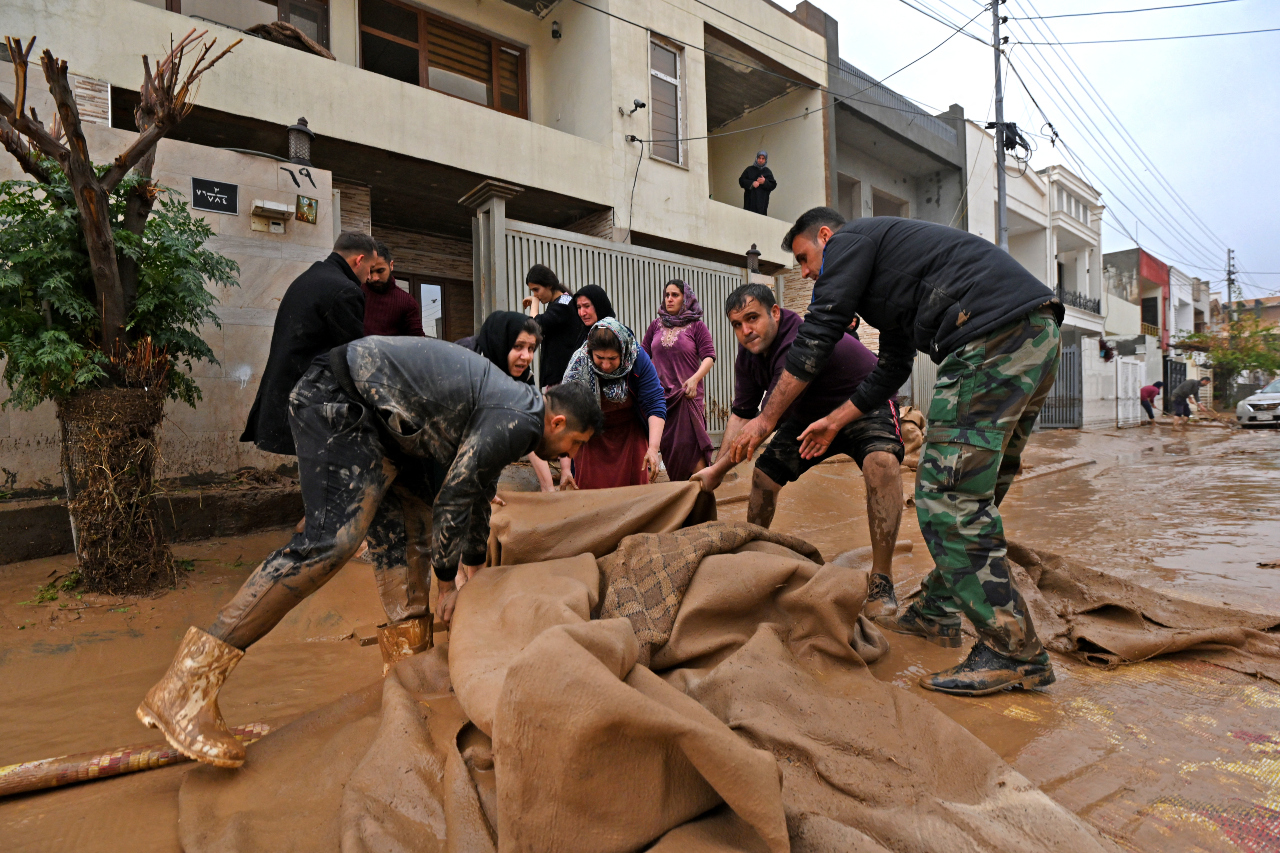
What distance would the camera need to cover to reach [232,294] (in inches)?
183

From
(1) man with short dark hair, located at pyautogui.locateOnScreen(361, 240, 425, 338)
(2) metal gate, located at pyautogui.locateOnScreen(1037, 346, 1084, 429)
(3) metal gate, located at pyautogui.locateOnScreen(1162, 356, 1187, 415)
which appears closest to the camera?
(1) man with short dark hair, located at pyautogui.locateOnScreen(361, 240, 425, 338)

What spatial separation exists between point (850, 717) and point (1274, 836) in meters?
0.82

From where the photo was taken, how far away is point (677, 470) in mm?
3848

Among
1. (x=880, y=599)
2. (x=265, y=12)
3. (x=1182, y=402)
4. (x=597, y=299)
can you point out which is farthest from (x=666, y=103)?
(x=1182, y=402)

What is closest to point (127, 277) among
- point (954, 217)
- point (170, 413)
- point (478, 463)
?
point (170, 413)

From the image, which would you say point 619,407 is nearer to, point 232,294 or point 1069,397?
point 232,294

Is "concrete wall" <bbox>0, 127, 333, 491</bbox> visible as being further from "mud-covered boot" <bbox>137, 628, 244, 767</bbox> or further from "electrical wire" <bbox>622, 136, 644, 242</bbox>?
"electrical wire" <bbox>622, 136, 644, 242</bbox>

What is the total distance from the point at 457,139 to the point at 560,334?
4248 mm

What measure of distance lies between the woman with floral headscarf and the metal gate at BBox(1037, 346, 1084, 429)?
17.3 meters

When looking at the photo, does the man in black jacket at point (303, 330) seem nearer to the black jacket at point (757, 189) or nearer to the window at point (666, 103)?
the window at point (666, 103)

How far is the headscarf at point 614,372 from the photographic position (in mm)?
3373

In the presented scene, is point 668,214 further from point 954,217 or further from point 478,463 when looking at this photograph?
point 954,217

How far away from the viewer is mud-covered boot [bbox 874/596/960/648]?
2404 mm

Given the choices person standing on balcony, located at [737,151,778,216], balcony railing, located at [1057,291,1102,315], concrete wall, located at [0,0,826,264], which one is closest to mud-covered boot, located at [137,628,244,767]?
concrete wall, located at [0,0,826,264]
